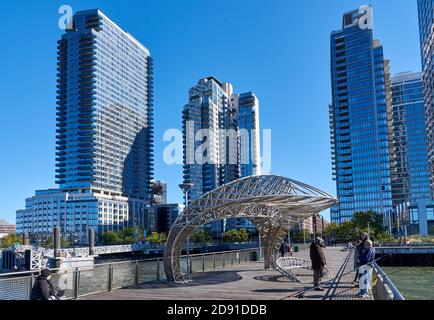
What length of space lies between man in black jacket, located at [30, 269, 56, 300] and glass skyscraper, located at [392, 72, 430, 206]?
139 meters

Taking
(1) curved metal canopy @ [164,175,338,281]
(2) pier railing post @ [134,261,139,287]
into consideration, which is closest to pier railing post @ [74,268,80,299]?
(2) pier railing post @ [134,261,139,287]

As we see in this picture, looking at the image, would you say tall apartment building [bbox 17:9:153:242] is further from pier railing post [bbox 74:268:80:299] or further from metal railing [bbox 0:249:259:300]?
pier railing post [bbox 74:268:80:299]

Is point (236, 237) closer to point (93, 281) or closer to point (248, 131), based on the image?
point (248, 131)

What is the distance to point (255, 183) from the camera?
18.5 metres

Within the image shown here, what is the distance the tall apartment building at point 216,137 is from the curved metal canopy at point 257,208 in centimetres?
13109

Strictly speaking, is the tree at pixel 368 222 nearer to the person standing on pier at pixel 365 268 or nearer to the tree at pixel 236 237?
the tree at pixel 236 237

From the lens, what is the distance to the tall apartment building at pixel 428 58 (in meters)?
82.3

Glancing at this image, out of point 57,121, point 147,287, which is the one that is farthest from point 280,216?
point 57,121

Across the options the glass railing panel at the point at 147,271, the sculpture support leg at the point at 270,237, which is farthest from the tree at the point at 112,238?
the glass railing panel at the point at 147,271

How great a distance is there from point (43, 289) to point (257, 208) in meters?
14.3

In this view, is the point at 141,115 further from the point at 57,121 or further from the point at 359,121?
the point at 359,121

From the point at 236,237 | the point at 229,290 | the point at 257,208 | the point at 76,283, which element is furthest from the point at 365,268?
the point at 236,237

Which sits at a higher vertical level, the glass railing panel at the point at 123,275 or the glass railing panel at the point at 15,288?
the glass railing panel at the point at 15,288
